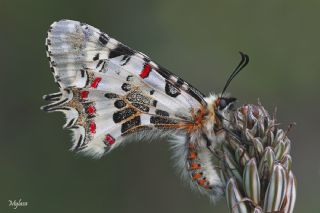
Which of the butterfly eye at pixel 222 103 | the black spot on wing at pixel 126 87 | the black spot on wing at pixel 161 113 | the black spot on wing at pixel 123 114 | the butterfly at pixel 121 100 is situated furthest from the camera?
the black spot on wing at pixel 126 87

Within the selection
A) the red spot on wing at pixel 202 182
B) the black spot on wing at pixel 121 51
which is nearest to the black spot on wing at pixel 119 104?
the black spot on wing at pixel 121 51

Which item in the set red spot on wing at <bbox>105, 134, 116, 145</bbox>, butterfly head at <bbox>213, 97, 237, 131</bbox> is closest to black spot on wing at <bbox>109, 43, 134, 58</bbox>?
red spot on wing at <bbox>105, 134, 116, 145</bbox>

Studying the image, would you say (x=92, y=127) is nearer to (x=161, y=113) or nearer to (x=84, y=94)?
(x=84, y=94)

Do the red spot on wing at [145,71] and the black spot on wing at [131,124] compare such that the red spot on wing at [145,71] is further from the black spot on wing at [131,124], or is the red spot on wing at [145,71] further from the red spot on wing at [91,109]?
the red spot on wing at [91,109]

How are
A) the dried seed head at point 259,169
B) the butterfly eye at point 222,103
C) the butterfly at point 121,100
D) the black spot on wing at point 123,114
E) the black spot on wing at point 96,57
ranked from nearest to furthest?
the dried seed head at point 259,169, the butterfly eye at point 222,103, the butterfly at point 121,100, the black spot on wing at point 123,114, the black spot on wing at point 96,57

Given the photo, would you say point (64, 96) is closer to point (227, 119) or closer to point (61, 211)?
point (227, 119)

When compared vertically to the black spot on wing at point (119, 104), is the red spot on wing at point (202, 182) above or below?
below

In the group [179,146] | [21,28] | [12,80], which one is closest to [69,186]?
[12,80]

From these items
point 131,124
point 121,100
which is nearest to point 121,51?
point 121,100
